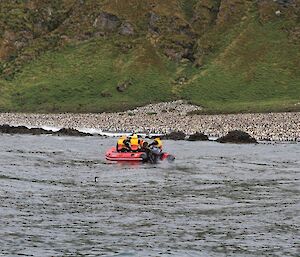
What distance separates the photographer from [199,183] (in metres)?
40.8

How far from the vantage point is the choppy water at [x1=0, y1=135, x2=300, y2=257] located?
77.5ft

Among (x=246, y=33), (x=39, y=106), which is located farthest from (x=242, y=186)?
(x=246, y=33)

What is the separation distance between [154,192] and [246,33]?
141 metres

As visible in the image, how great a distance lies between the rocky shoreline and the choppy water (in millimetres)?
31783

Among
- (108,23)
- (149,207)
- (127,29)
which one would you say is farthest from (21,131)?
(108,23)

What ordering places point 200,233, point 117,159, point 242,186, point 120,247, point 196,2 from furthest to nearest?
point 196,2 → point 117,159 → point 242,186 → point 200,233 → point 120,247

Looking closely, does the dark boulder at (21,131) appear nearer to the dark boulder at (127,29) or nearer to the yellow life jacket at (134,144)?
the yellow life jacket at (134,144)

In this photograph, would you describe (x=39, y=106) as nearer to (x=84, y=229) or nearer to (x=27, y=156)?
(x=27, y=156)

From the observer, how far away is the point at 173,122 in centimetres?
10500

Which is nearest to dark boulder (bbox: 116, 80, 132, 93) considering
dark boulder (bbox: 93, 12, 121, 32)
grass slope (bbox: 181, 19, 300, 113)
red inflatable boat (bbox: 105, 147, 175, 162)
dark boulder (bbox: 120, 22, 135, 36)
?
grass slope (bbox: 181, 19, 300, 113)

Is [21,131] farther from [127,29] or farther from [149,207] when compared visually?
[127,29]

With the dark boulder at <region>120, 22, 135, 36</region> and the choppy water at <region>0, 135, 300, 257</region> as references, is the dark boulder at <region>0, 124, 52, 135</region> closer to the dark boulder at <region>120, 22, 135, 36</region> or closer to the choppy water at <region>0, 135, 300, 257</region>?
the choppy water at <region>0, 135, 300, 257</region>

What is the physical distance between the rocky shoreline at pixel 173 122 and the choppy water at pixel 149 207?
31.8 m

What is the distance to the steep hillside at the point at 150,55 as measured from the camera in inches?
5940
